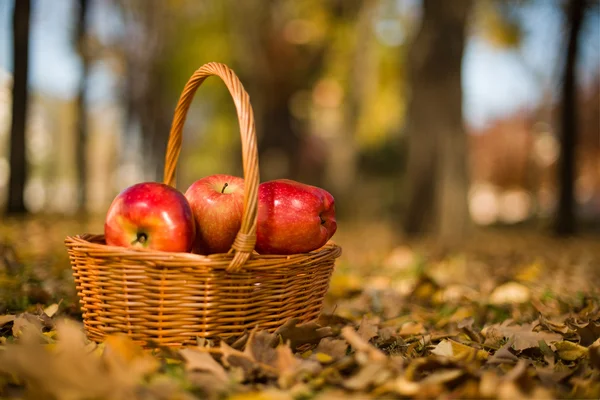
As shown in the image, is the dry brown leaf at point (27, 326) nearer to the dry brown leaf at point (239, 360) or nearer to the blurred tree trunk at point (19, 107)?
the dry brown leaf at point (239, 360)

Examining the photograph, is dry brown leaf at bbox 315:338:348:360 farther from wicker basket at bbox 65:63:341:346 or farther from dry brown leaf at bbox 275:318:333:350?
wicker basket at bbox 65:63:341:346

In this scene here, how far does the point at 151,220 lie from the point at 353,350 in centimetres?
85

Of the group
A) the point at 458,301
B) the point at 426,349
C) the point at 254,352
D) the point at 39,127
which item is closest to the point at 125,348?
the point at 254,352

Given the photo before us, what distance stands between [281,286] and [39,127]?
128 ft

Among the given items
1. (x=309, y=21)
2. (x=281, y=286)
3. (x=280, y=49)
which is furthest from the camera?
(x=309, y=21)

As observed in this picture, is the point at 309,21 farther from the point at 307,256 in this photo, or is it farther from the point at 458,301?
the point at 307,256

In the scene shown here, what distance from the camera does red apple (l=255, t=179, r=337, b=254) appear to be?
221 centimetres

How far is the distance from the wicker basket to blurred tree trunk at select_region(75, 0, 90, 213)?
9.59 m

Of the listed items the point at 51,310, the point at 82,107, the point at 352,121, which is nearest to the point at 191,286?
the point at 51,310

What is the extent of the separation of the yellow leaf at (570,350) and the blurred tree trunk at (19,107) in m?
7.13

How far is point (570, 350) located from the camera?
2.04 meters

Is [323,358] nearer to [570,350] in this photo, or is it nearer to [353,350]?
[353,350]

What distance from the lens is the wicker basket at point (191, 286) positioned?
1890 millimetres

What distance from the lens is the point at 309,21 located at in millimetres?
15828
